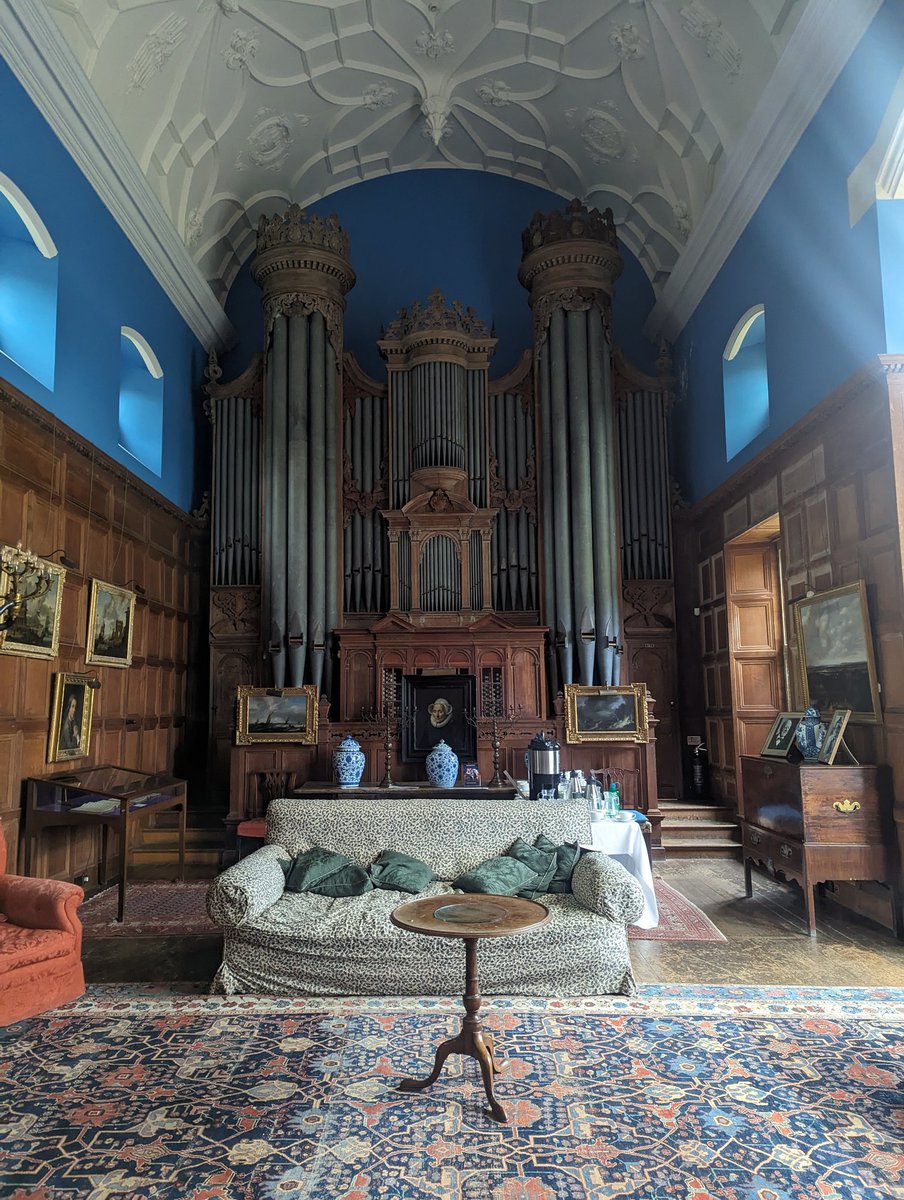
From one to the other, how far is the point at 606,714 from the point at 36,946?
5.68 metres

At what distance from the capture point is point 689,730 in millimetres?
9398

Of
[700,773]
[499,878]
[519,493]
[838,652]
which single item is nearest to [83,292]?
[519,493]

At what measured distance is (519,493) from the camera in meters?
9.43

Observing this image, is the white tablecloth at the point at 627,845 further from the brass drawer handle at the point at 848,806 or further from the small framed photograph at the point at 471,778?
the small framed photograph at the point at 471,778

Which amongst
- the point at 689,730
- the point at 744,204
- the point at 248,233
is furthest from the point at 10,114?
the point at 689,730

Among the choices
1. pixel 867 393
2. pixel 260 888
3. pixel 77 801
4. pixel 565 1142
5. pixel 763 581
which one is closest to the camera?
pixel 565 1142

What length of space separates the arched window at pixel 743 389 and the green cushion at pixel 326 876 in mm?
5832

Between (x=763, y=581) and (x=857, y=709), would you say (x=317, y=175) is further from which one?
(x=857, y=709)

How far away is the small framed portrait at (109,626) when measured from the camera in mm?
6918

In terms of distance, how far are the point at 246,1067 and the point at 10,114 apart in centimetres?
631

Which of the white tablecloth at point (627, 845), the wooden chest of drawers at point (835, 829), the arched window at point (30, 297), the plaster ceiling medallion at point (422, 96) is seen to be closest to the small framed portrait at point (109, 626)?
the arched window at point (30, 297)

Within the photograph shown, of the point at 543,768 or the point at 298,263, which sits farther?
the point at 298,263

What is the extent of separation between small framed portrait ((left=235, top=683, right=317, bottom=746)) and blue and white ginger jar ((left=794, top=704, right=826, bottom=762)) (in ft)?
15.2

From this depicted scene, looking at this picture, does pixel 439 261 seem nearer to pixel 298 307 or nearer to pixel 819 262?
pixel 298 307
